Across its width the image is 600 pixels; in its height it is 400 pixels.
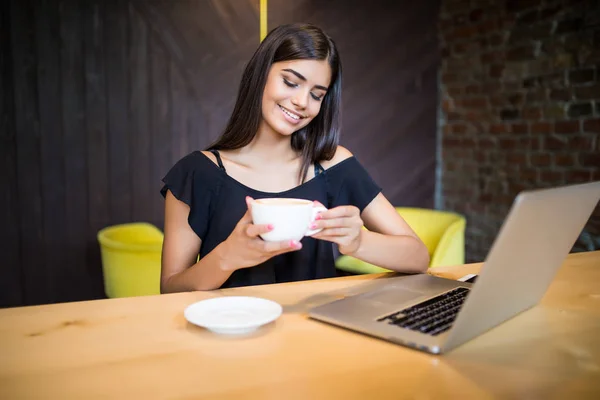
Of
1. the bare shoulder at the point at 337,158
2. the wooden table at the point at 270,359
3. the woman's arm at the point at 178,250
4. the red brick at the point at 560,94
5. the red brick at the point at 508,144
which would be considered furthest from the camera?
the red brick at the point at 508,144

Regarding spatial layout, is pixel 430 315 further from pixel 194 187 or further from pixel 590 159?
pixel 590 159

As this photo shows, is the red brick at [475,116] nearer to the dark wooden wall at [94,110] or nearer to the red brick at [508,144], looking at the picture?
the red brick at [508,144]

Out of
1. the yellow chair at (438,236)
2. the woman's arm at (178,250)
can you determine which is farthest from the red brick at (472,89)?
the woman's arm at (178,250)

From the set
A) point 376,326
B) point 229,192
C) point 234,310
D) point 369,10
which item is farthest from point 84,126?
point 376,326

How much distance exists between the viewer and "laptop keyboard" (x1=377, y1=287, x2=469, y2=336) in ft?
3.04

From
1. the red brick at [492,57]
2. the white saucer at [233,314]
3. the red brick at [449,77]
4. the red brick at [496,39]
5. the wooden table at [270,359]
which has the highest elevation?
the red brick at [496,39]

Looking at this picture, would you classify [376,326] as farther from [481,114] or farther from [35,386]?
[481,114]

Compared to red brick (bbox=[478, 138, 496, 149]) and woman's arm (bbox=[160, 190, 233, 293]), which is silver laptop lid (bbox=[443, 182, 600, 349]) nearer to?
woman's arm (bbox=[160, 190, 233, 293])

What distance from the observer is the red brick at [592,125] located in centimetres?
275

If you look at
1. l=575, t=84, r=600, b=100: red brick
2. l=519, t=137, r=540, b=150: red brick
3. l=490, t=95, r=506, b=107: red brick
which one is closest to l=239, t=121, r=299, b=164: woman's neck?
l=575, t=84, r=600, b=100: red brick

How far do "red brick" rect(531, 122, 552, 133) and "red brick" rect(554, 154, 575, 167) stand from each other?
15cm

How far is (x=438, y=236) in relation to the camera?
2.49m

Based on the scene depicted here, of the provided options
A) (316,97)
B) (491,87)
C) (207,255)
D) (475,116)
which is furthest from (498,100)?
(207,255)

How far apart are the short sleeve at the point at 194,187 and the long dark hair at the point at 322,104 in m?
0.12
